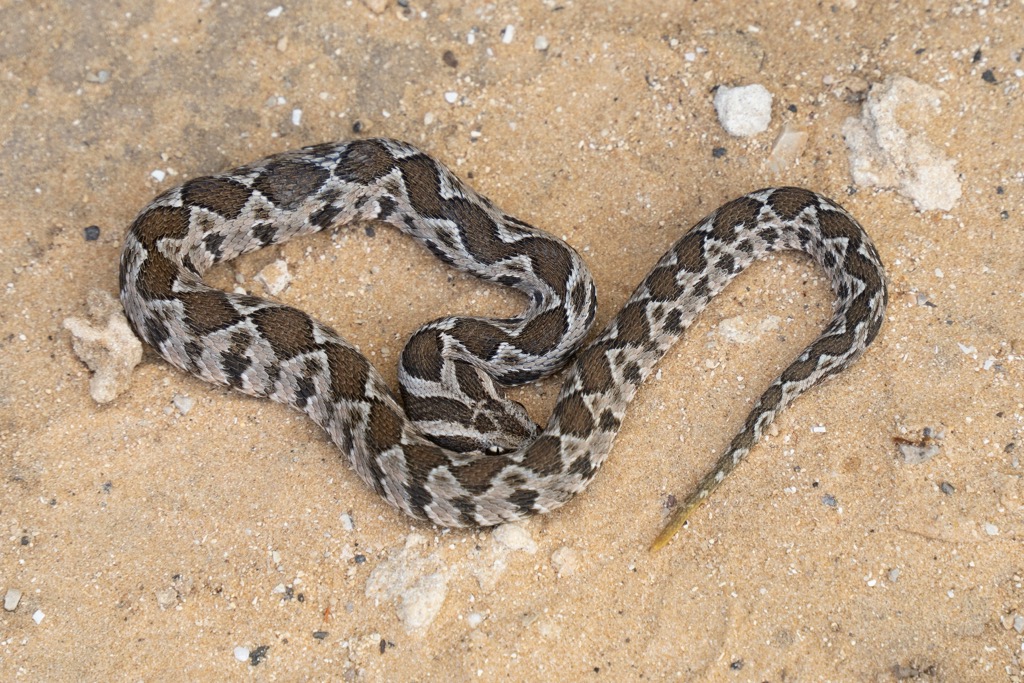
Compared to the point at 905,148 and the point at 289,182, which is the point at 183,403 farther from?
the point at 905,148

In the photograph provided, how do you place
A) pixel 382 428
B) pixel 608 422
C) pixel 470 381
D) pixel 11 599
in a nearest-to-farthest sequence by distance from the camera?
pixel 11 599, pixel 382 428, pixel 608 422, pixel 470 381

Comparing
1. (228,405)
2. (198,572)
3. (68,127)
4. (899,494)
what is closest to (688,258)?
(899,494)

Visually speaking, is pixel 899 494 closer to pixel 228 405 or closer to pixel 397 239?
pixel 397 239

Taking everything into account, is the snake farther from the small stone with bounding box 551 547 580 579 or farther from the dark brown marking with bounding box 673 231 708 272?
the small stone with bounding box 551 547 580 579

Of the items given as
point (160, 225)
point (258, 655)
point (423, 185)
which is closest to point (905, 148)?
point (423, 185)

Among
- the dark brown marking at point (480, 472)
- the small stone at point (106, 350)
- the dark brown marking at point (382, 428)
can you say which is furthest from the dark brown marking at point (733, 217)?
the small stone at point (106, 350)

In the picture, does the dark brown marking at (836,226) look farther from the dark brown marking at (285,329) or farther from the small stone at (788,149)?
A: the dark brown marking at (285,329)
